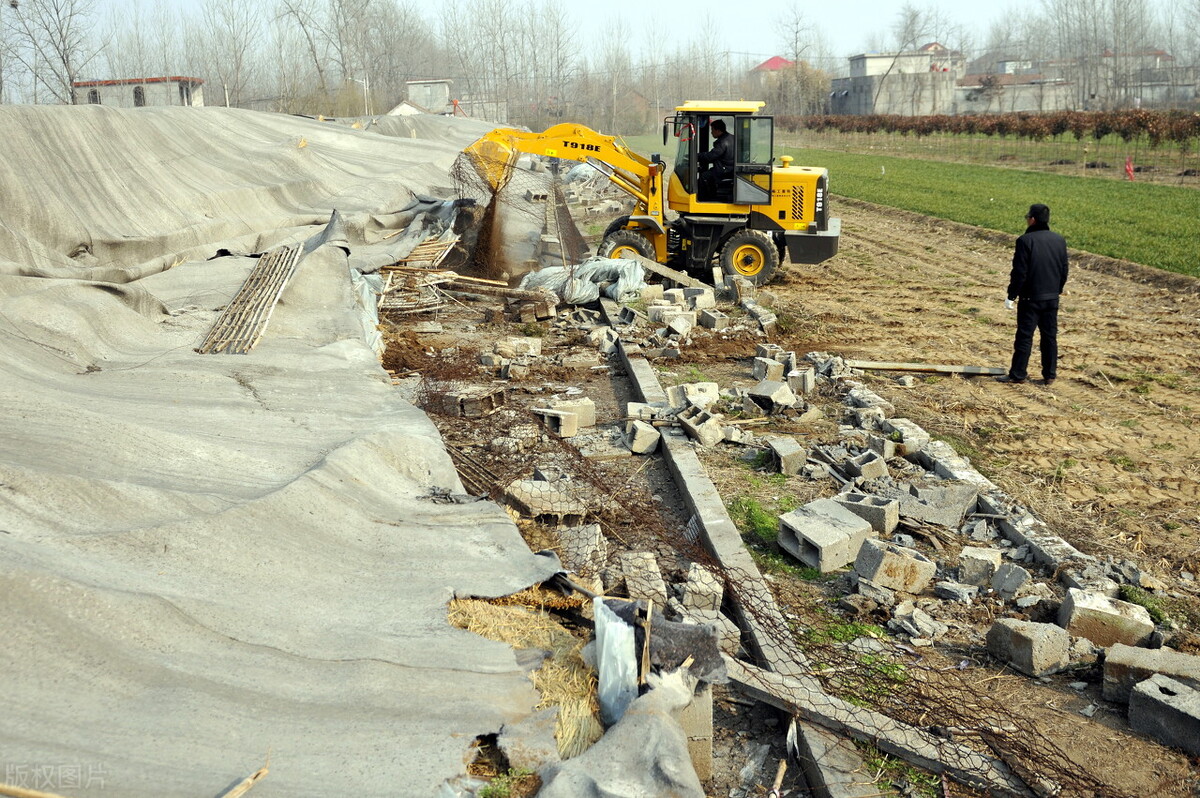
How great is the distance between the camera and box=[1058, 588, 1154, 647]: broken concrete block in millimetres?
4836

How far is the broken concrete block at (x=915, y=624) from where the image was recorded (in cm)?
502

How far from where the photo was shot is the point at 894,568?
216 inches

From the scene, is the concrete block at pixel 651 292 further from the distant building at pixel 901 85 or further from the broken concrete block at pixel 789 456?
the distant building at pixel 901 85

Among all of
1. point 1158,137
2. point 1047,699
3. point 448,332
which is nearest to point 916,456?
point 1047,699

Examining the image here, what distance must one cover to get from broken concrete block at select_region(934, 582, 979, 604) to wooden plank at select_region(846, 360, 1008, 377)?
4.62 m

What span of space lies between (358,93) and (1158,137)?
4006 cm

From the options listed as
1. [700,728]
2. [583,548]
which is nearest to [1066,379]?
[583,548]

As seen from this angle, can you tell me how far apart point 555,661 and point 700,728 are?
64 cm

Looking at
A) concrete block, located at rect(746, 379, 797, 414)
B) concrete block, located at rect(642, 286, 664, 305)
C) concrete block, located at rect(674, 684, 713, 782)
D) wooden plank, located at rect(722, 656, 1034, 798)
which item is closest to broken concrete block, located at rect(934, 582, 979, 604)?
wooden plank, located at rect(722, 656, 1034, 798)

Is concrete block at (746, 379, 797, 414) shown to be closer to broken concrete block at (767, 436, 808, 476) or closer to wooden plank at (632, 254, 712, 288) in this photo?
broken concrete block at (767, 436, 808, 476)

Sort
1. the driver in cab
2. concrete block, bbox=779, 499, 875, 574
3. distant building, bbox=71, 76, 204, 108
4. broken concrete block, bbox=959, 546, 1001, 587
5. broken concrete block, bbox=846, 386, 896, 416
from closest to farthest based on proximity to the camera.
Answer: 1. broken concrete block, bbox=959, 546, 1001, 587
2. concrete block, bbox=779, 499, 875, 574
3. broken concrete block, bbox=846, 386, 896, 416
4. the driver in cab
5. distant building, bbox=71, 76, 204, 108

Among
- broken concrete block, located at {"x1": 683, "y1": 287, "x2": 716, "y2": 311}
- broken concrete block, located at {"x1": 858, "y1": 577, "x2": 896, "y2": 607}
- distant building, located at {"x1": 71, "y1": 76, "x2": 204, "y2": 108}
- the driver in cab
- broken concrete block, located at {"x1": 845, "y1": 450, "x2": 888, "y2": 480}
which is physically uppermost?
distant building, located at {"x1": 71, "y1": 76, "x2": 204, "y2": 108}

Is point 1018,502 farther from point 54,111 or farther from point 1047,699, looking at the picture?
point 54,111

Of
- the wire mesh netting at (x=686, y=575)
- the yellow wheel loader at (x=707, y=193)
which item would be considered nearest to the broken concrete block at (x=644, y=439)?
the wire mesh netting at (x=686, y=575)
